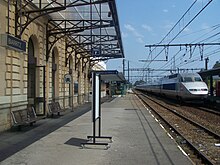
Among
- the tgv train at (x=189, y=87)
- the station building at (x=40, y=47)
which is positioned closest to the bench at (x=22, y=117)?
the station building at (x=40, y=47)

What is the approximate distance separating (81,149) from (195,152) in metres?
2.93

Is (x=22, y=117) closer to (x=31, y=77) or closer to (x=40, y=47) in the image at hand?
(x=31, y=77)

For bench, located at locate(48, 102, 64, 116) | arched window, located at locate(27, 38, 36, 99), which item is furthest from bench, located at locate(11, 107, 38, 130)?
bench, located at locate(48, 102, 64, 116)

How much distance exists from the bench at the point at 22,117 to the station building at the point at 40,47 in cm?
23

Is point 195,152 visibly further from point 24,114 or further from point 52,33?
point 52,33

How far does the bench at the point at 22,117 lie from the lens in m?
12.4

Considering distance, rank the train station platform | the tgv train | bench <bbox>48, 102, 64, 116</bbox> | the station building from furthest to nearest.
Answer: the tgv train
bench <bbox>48, 102, 64, 116</bbox>
the station building
the train station platform

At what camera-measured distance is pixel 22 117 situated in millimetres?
13281

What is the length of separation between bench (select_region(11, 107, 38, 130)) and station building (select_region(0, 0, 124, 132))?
0.23 meters

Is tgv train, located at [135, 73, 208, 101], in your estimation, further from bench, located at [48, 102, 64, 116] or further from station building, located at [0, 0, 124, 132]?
bench, located at [48, 102, 64, 116]

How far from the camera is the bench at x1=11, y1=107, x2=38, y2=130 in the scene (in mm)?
12423

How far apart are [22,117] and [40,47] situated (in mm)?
5298

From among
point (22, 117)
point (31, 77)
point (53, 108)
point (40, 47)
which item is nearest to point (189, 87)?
point (53, 108)

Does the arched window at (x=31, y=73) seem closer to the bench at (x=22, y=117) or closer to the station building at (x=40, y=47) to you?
the station building at (x=40, y=47)
